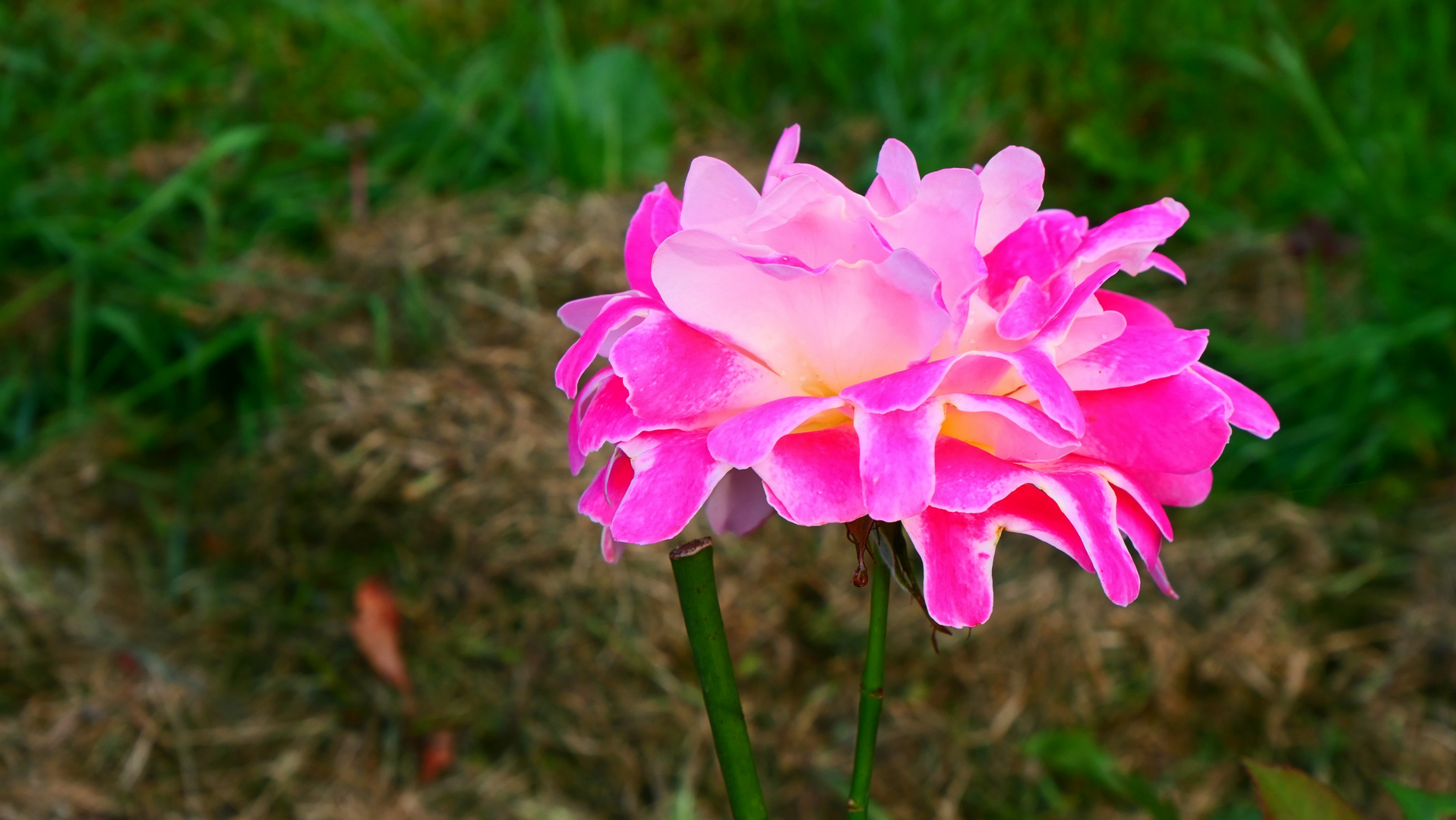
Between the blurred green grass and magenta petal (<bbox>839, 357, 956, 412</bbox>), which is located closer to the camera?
magenta petal (<bbox>839, 357, 956, 412</bbox>)

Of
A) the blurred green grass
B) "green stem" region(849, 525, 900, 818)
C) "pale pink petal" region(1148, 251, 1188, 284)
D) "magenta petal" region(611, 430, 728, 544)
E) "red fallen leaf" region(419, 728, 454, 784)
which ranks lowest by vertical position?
"red fallen leaf" region(419, 728, 454, 784)

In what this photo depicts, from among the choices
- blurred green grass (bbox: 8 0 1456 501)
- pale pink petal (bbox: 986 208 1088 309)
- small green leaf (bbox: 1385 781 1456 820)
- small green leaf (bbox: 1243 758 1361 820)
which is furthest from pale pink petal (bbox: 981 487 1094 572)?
blurred green grass (bbox: 8 0 1456 501)

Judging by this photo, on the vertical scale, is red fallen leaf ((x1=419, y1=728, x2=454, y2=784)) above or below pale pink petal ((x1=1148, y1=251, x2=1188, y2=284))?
below

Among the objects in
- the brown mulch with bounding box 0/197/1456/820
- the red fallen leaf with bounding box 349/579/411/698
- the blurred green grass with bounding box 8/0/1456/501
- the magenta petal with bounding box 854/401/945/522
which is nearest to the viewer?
the magenta petal with bounding box 854/401/945/522

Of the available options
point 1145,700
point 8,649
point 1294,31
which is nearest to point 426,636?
point 8,649

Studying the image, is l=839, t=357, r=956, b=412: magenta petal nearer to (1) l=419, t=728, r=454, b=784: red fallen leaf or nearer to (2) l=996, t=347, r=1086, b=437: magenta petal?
(2) l=996, t=347, r=1086, b=437: magenta petal

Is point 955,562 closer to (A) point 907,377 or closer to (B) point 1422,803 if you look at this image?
(A) point 907,377

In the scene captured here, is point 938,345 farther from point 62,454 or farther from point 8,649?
point 62,454

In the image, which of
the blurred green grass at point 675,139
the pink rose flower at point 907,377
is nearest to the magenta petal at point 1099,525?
the pink rose flower at point 907,377
